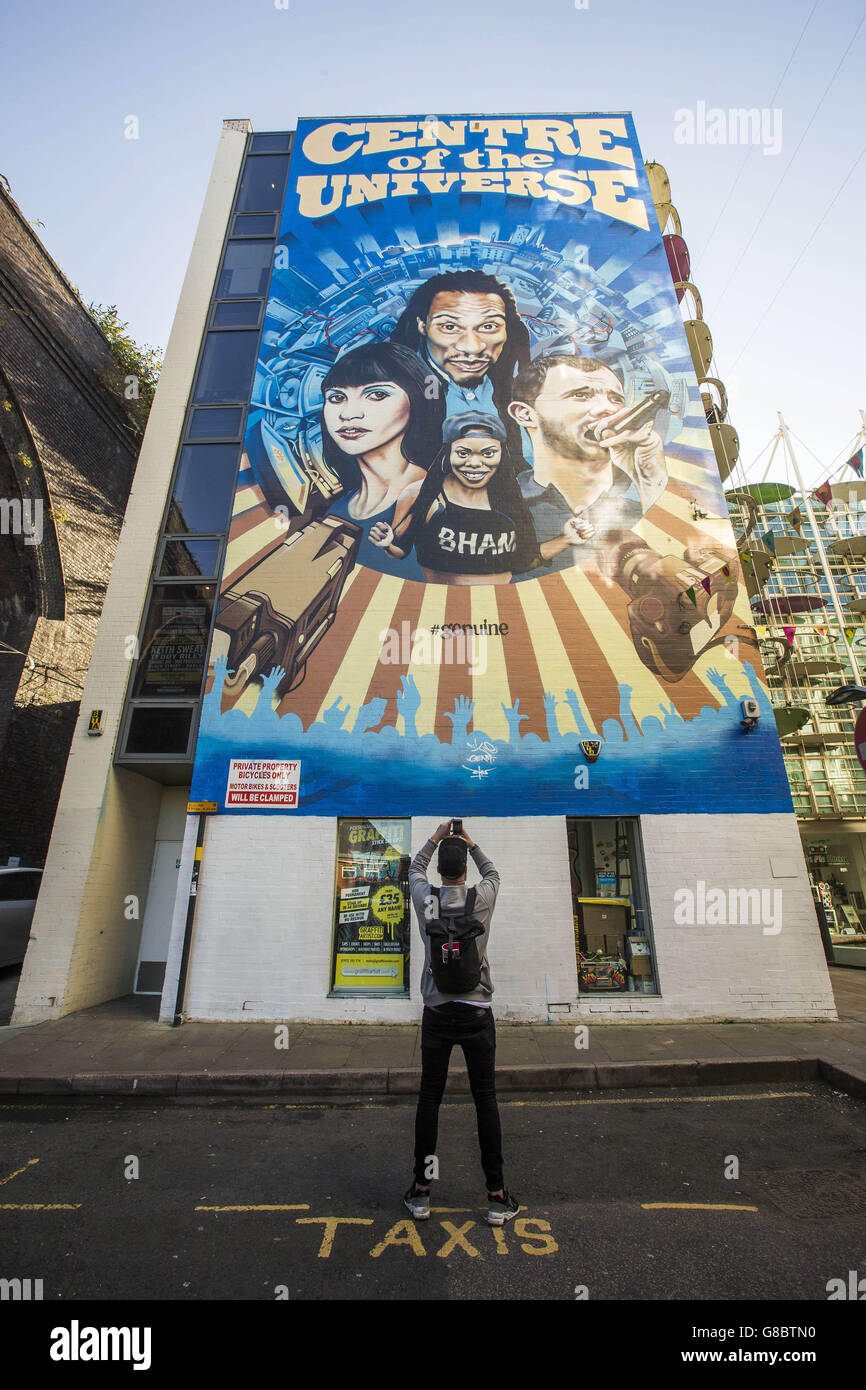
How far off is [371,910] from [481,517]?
6979 millimetres

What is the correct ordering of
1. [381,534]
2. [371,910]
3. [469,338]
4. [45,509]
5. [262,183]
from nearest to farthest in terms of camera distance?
1. [371,910]
2. [381,534]
3. [469,338]
4. [262,183]
5. [45,509]

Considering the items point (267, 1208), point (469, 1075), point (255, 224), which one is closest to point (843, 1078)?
point (469, 1075)

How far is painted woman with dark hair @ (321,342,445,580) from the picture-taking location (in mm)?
11391

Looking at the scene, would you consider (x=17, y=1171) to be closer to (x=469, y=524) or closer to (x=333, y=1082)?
(x=333, y=1082)

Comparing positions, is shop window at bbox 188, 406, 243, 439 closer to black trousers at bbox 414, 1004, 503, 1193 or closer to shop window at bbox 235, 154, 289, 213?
shop window at bbox 235, 154, 289, 213

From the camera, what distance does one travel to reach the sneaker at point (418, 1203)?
388 centimetres

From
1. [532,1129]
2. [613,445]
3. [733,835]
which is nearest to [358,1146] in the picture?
[532,1129]

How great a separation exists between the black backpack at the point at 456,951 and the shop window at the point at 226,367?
11.7 metres

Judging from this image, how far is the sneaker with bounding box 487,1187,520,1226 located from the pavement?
2.76 meters

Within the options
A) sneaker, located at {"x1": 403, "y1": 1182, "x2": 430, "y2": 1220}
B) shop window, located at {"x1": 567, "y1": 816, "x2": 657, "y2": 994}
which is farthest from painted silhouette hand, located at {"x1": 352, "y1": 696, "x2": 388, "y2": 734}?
sneaker, located at {"x1": 403, "y1": 1182, "x2": 430, "y2": 1220}

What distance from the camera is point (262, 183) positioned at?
47.9ft

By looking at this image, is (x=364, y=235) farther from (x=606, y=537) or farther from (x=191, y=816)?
(x=191, y=816)

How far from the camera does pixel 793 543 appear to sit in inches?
968

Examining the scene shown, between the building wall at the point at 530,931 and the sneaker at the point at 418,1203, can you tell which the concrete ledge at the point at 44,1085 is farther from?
the sneaker at the point at 418,1203
